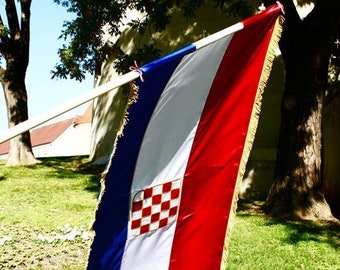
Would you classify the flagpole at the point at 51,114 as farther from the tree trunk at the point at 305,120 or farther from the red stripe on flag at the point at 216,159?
the tree trunk at the point at 305,120

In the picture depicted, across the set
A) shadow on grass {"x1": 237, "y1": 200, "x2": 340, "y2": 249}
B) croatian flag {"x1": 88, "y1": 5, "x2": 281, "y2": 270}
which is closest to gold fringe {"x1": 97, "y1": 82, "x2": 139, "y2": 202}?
croatian flag {"x1": 88, "y1": 5, "x2": 281, "y2": 270}

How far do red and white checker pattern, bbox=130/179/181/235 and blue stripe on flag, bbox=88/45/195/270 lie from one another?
8 cm

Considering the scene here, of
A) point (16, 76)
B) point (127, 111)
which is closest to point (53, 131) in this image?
point (16, 76)

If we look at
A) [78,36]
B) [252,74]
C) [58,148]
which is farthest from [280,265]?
[58,148]

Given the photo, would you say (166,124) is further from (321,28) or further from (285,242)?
(321,28)

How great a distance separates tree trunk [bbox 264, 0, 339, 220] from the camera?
9.38 meters

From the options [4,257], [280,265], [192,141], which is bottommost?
[4,257]

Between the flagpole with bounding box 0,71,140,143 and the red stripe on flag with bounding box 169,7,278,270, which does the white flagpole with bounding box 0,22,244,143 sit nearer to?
the flagpole with bounding box 0,71,140,143

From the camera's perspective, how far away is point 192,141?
137 inches

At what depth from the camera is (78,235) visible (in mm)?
7812

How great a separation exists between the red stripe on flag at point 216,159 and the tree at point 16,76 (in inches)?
519

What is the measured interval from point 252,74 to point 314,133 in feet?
21.1

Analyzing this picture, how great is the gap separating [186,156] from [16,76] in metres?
14.0

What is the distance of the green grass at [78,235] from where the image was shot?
6.63 m
